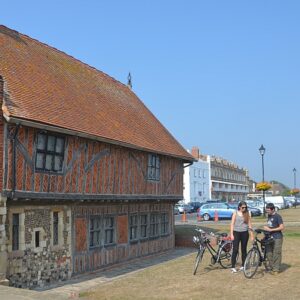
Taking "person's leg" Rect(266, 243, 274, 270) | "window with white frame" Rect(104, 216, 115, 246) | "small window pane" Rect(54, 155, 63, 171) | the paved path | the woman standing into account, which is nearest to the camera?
the paved path

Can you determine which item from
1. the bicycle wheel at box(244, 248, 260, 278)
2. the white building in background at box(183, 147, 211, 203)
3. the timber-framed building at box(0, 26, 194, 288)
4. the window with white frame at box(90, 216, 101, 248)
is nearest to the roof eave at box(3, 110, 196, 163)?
the timber-framed building at box(0, 26, 194, 288)

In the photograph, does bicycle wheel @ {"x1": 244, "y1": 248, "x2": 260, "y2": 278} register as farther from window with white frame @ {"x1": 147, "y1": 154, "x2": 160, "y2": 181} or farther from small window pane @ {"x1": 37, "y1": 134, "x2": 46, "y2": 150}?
window with white frame @ {"x1": 147, "y1": 154, "x2": 160, "y2": 181}

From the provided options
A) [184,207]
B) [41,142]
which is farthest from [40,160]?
[184,207]

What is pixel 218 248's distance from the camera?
1435 cm

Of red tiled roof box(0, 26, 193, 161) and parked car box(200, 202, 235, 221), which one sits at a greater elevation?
red tiled roof box(0, 26, 193, 161)

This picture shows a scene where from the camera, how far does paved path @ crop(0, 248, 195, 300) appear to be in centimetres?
957

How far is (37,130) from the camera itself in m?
14.0

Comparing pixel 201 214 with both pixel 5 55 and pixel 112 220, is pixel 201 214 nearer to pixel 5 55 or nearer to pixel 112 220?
pixel 112 220

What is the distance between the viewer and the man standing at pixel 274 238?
12.5 meters

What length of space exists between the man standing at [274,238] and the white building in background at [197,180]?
65.0 meters

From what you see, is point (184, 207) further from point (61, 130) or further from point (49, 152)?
point (61, 130)

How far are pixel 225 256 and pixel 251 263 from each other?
87.4 inches

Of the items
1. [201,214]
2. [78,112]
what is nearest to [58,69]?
[78,112]

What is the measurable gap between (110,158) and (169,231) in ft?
25.1
